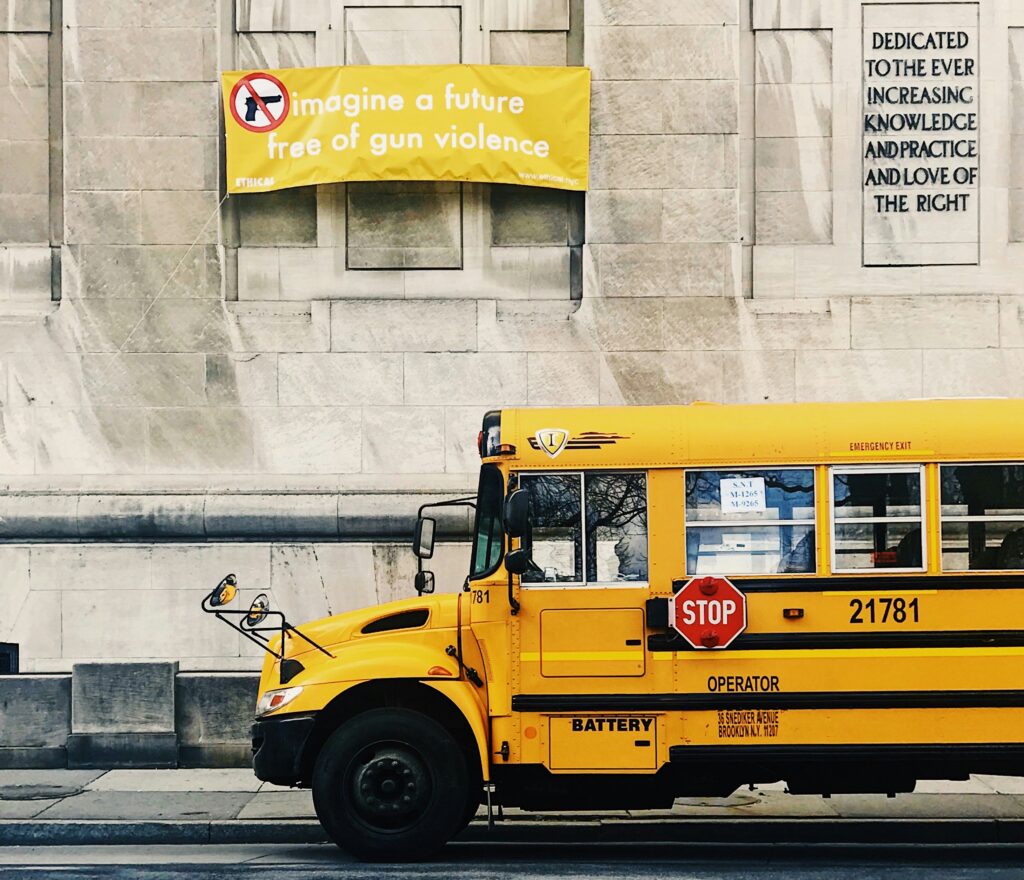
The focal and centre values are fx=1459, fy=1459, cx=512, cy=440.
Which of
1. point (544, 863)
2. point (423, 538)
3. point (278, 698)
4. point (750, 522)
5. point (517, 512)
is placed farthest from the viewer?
point (423, 538)

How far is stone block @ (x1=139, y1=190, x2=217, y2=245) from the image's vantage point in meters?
14.4

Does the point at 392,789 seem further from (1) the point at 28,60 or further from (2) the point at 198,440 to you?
(1) the point at 28,60

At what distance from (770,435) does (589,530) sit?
1.30m

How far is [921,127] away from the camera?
47.5 ft

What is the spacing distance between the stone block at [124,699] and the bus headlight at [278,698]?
131 inches

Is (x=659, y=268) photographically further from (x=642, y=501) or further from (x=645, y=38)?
(x=642, y=501)

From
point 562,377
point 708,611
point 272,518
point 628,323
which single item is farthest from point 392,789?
point 628,323

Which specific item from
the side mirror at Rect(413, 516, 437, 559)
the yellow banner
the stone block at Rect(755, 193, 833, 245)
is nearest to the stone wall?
the stone block at Rect(755, 193, 833, 245)

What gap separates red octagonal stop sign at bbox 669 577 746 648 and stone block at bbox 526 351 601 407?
534 centimetres

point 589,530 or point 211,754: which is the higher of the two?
point 589,530

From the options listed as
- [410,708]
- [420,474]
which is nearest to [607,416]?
[410,708]

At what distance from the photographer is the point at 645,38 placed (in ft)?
47.2

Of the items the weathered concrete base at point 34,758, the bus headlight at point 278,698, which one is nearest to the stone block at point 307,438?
the weathered concrete base at point 34,758

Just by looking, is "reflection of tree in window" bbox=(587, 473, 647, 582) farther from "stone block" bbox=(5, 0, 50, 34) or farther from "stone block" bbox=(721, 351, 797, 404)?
"stone block" bbox=(5, 0, 50, 34)
